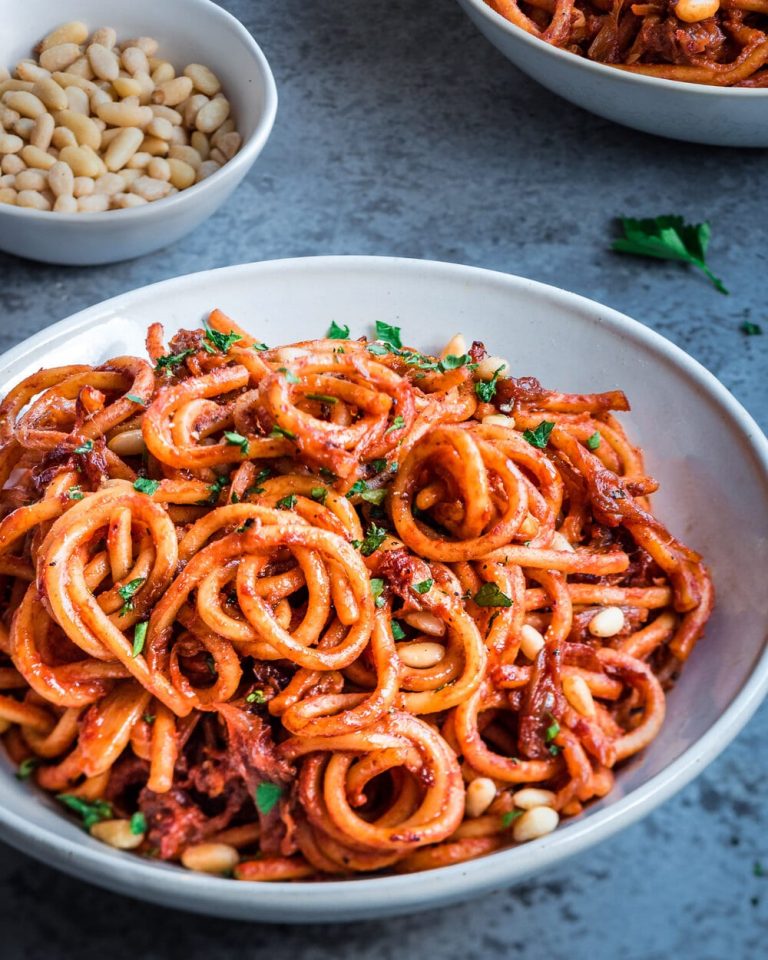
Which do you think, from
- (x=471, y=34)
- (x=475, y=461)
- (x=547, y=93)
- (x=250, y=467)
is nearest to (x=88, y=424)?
(x=250, y=467)

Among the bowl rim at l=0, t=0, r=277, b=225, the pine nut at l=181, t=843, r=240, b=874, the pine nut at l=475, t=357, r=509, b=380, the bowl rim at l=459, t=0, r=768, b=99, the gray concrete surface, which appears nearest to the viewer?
the pine nut at l=181, t=843, r=240, b=874

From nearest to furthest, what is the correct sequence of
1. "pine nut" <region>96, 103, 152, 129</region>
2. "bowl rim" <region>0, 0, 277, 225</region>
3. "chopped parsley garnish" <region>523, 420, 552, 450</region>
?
"chopped parsley garnish" <region>523, 420, 552, 450</region> → "bowl rim" <region>0, 0, 277, 225</region> → "pine nut" <region>96, 103, 152, 129</region>

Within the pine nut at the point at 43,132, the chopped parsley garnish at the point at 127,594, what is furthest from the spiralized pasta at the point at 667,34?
the chopped parsley garnish at the point at 127,594

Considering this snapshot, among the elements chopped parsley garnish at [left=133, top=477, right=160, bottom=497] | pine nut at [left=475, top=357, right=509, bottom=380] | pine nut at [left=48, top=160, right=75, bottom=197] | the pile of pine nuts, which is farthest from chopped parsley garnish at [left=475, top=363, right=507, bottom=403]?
pine nut at [left=48, top=160, right=75, bottom=197]

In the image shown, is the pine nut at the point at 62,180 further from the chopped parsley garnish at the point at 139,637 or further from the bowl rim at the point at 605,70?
the chopped parsley garnish at the point at 139,637

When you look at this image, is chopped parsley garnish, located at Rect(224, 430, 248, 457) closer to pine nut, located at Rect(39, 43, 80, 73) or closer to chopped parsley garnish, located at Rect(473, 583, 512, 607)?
chopped parsley garnish, located at Rect(473, 583, 512, 607)

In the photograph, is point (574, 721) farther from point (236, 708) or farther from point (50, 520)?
point (50, 520)
